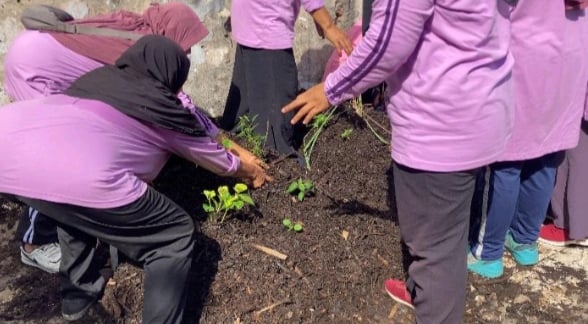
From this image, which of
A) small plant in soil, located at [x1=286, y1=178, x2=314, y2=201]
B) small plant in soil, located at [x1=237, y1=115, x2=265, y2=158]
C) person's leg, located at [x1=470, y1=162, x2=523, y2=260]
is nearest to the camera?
person's leg, located at [x1=470, y1=162, x2=523, y2=260]

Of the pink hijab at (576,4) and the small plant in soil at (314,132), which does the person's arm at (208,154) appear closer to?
the small plant in soil at (314,132)

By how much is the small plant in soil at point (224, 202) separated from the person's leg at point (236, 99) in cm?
97

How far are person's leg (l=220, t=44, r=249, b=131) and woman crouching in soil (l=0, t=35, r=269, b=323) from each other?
144cm

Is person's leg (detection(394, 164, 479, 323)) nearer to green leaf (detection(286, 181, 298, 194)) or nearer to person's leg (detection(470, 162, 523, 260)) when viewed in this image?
person's leg (detection(470, 162, 523, 260))

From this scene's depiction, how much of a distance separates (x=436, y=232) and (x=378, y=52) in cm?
72

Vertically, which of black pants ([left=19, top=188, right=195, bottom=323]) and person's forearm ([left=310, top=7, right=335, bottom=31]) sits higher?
person's forearm ([left=310, top=7, right=335, bottom=31])

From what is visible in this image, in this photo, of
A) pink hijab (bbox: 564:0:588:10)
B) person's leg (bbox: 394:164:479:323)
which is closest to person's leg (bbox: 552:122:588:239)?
pink hijab (bbox: 564:0:588:10)

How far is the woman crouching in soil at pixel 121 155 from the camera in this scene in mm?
2363

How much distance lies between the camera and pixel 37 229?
10.4 feet

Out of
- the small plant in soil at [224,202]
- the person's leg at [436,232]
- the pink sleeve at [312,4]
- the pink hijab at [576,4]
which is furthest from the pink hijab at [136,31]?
the pink hijab at [576,4]

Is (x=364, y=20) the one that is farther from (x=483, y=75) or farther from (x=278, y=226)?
(x=483, y=75)

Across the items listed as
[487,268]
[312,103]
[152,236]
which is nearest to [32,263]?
[152,236]

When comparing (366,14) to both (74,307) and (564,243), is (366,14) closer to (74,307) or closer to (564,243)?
(564,243)

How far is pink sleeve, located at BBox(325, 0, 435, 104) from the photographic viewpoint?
6.75ft
